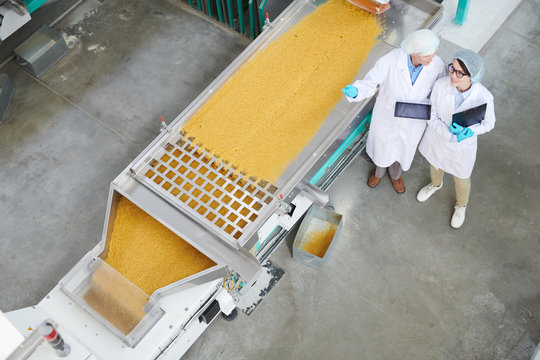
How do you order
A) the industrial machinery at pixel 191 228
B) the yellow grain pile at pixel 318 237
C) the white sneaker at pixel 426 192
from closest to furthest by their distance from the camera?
the industrial machinery at pixel 191 228 → the yellow grain pile at pixel 318 237 → the white sneaker at pixel 426 192

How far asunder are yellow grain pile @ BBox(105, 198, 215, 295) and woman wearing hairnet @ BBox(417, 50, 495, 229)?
1.66 meters

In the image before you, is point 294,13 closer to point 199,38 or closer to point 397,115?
point 397,115

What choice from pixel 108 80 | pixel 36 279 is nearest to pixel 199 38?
pixel 108 80

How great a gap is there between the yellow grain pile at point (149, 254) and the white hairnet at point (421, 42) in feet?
5.49

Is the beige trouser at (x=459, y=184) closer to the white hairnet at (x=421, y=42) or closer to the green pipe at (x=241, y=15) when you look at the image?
the white hairnet at (x=421, y=42)

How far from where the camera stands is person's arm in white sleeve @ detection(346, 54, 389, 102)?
11.2ft

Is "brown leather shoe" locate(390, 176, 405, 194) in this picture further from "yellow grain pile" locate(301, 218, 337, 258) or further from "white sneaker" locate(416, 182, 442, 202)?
"yellow grain pile" locate(301, 218, 337, 258)

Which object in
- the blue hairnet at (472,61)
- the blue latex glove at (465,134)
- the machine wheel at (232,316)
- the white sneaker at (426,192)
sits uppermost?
the blue hairnet at (472,61)

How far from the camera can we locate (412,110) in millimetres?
3508

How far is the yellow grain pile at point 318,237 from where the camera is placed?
4172mm

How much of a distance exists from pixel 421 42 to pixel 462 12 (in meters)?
2.15

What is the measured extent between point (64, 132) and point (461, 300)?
11.5ft

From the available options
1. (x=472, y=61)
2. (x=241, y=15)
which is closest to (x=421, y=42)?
(x=472, y=61)

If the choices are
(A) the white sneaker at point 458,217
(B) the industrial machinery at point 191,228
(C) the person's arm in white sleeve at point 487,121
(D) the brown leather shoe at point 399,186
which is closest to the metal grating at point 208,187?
(B) the industrial machinery at point 191,228
